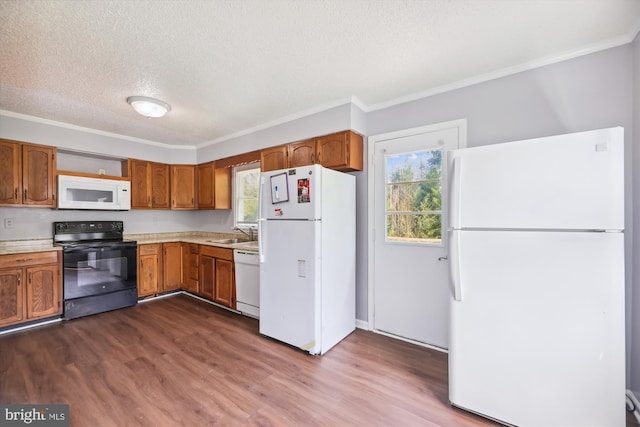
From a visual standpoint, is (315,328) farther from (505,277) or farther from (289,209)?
(505,277)

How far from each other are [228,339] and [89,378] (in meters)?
1.08

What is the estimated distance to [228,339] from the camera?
9.10 feet

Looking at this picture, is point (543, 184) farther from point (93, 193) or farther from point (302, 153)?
point (93, 193)

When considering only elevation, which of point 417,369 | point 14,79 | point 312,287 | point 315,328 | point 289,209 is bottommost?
point 417,369

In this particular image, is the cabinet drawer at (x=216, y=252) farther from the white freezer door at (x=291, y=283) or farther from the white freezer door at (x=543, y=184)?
the white freezer door at (x=543, y=184)

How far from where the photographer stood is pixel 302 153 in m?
3.16

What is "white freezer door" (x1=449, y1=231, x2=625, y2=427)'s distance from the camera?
1.41 meters

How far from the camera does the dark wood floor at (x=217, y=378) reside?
5.69ft

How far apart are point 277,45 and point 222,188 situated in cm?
294

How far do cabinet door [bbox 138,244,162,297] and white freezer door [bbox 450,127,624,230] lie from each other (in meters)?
4.04

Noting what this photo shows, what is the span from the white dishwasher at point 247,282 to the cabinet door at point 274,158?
109 centimetres

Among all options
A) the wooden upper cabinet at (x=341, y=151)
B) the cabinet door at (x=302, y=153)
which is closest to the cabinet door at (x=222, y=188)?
the cabinet door at (x=302, y=153)

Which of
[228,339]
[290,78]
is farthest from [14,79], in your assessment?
[228,339]

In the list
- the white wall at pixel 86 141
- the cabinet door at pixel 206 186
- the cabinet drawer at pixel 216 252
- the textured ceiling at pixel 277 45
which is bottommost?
the cabinet drawer at pixel 216 252
